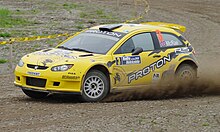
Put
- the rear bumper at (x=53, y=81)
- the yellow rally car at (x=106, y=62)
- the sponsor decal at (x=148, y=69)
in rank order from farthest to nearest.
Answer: the sponsor decal at (x=148, y=69), the yellow rally car at (x=106, y=62), the rear bumper at (x=53, y=81)

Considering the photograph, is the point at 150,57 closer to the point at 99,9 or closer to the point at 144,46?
the point at 144,46

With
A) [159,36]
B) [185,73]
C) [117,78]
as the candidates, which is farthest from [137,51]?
[185,73]

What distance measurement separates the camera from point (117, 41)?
41.9 feet

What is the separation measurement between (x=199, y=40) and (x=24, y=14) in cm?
1043

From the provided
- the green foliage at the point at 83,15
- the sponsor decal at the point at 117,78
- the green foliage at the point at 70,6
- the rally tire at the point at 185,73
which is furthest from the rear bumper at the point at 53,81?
the green foliage at the point at 70,6

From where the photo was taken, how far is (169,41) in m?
13.6

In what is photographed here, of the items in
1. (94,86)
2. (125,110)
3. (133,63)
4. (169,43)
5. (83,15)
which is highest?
(83,15)

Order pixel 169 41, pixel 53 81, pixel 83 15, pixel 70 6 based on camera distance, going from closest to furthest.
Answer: pixel 53 81, pixel 169 41, pixel 83 15, pixel 70 6

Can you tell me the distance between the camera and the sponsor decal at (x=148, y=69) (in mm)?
12797

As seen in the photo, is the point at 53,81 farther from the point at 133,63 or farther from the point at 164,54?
the point at 164,54

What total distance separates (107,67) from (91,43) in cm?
82

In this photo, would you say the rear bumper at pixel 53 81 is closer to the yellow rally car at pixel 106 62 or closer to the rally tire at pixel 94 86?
the yellow rally car at pixel 106 62

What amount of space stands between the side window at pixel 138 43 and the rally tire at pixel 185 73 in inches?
34.4

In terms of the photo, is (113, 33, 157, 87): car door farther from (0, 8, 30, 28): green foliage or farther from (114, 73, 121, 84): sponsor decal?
(0, 8, 30, 28): green foliage
